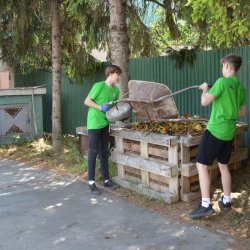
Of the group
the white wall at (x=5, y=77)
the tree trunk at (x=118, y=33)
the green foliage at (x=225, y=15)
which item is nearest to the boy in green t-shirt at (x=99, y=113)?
the tree trunk at (x=118, y=33)

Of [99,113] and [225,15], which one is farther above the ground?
[225,15]

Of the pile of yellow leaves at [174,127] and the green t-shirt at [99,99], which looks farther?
the green t-shirt at [99,99]

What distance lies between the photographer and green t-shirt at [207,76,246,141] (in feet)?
16.1

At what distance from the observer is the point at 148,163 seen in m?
5.96

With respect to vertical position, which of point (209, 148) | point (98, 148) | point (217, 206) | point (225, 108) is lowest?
point (217, 206)

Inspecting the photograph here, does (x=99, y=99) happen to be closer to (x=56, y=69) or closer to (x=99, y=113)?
(x=99, y=113)

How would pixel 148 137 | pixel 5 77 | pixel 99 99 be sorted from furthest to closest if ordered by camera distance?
pixel 5 77, pixel 99 99, pixel 148 137

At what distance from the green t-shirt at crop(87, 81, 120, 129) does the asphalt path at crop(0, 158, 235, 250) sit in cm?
105

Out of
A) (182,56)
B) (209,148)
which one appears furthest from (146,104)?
(182,56)

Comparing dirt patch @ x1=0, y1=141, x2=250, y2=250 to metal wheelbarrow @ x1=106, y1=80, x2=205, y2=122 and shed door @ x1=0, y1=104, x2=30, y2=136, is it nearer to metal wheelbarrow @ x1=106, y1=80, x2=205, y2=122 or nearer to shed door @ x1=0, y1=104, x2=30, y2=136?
metal wheelbarrow @ x1=106, y1=80, x2=205, y2=122

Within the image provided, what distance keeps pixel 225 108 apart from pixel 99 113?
2.08 meters

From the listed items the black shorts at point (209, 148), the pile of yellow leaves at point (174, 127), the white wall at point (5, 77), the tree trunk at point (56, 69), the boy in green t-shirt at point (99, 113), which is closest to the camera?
the black shorts at point (209, 148)

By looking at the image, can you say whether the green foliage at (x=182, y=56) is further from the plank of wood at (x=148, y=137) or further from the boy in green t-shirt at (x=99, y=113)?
the plank of wood at (x=148, y=137)

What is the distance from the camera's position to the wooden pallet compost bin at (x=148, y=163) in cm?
565
